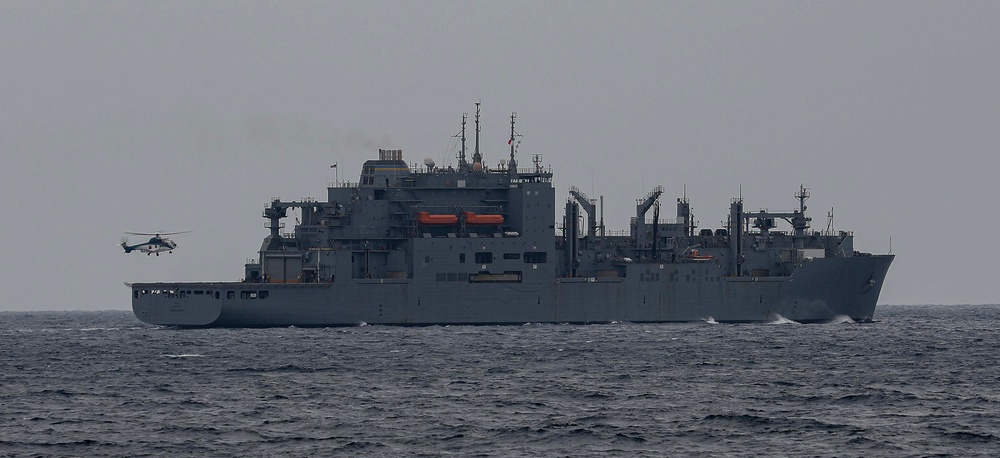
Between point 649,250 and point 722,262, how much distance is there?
3.47 metres

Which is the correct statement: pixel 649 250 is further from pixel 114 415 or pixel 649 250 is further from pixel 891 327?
pixel 114 415

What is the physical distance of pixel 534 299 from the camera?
63906 mm

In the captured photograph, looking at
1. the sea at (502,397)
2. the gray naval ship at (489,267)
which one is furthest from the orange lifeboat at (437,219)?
the sea at (502,397)

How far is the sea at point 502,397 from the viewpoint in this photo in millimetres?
26578

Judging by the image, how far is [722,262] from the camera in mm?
66938

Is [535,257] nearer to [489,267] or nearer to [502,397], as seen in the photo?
[489,267]

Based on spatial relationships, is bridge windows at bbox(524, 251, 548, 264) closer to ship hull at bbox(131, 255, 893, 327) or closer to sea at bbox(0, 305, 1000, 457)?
ship hull at bbox(131, 255, 893, 327)

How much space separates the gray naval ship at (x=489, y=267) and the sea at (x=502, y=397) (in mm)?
6825

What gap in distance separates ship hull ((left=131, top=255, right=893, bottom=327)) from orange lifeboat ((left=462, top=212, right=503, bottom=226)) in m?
2.89

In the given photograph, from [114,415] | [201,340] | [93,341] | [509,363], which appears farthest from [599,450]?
[93,341]

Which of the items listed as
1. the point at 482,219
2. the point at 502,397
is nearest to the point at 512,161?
the point at 482,219

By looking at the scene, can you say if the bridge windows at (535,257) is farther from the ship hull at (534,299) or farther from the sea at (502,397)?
the sea at (502,397)

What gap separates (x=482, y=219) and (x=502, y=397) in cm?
3116

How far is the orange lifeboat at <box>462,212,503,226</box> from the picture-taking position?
2527 inches
